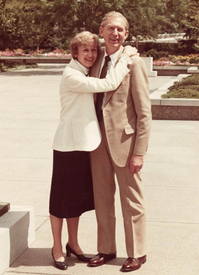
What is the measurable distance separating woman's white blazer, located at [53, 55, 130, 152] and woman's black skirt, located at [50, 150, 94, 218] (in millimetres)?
113

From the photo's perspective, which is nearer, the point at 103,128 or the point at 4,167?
the point at 103,128

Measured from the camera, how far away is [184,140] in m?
9.27

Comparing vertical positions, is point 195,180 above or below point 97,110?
below

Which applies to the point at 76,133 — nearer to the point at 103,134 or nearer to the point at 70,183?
the point at 103,134

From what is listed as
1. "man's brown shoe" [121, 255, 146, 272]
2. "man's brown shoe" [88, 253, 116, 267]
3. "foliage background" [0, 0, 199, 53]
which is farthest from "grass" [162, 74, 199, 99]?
"foliage background" [0, 0, 199, 53]

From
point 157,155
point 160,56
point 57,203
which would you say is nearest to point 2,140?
point 157,155

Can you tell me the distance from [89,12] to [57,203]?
890 inches

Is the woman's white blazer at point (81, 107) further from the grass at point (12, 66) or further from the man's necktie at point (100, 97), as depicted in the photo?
the grass at point (12, 66)

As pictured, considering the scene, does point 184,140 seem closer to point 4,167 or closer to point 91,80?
point 4,167

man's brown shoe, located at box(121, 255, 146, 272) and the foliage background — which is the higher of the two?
the foliage background

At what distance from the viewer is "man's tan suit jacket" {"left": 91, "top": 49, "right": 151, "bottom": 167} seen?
3.75 m

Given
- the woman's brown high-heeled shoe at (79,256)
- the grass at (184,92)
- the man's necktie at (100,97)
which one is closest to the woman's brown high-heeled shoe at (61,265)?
the woman's brown high-heeled shoe at (79,256)

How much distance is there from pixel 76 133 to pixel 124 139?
36 centimetres

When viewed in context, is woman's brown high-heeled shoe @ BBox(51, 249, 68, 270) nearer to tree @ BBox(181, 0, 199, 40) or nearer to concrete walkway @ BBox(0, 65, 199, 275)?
concrete walkway @ BBox(0, 65, 199, 275)
